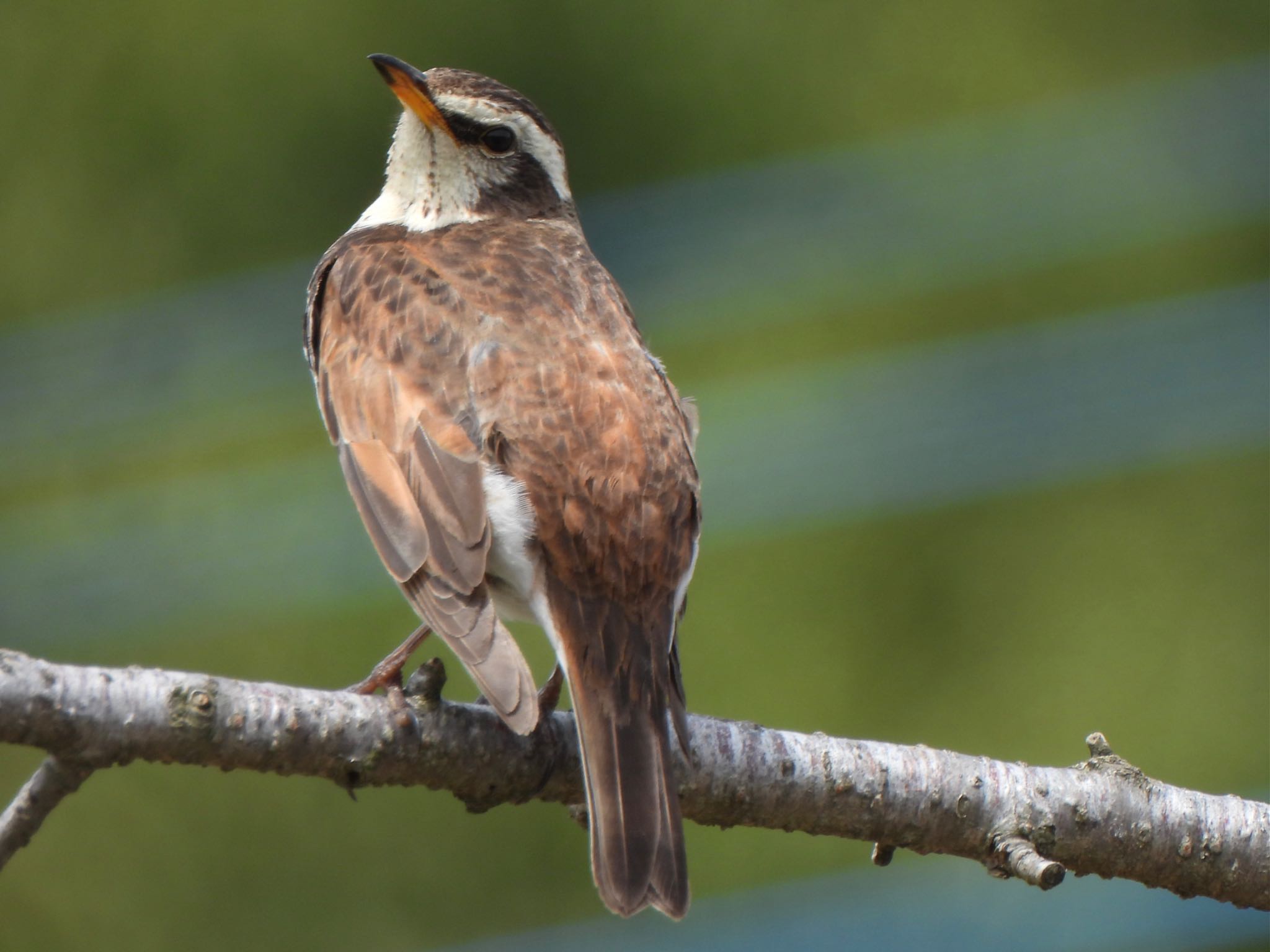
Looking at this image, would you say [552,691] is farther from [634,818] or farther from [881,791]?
[881,791]

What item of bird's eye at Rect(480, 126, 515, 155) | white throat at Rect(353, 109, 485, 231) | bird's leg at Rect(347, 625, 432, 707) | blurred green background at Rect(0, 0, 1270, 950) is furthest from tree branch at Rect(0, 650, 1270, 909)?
blurred green background at Rect(0, 0, 1270, 950)

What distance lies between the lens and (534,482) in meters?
4.60

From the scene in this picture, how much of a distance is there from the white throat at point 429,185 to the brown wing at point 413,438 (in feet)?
1.22

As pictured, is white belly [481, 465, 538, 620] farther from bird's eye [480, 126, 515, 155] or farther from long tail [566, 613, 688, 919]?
bird's eye [480, 126, 515, 155]

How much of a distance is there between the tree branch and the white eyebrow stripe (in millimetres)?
2320

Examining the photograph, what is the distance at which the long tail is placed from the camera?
411 cm

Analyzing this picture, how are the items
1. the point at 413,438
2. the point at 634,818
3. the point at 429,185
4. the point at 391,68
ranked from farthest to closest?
1. the point at 429,185
2. the point at 391,68
3. the point at 413,438
4. the point at 634,818

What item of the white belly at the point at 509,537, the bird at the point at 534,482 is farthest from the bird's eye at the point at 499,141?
the white belly at the point at 509,537

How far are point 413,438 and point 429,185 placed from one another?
1.50 metres

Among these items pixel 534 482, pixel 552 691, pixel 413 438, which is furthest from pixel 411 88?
pixel 552 691

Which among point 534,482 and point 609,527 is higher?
point 534,482

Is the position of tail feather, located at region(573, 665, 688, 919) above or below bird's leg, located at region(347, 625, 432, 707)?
below

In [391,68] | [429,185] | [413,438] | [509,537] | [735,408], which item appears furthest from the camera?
[735,408]

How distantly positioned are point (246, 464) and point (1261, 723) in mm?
6998
